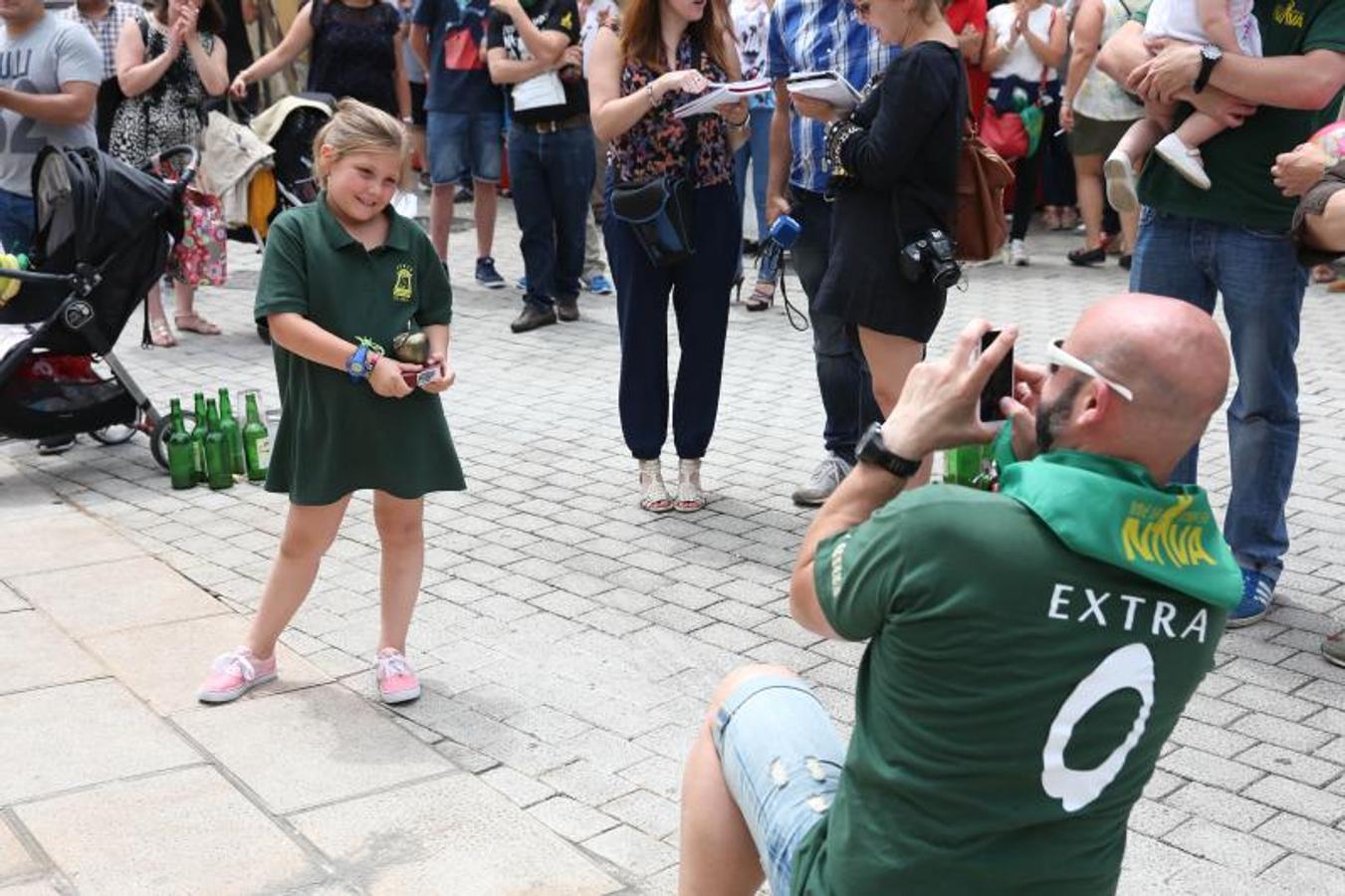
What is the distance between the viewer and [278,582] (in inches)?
182

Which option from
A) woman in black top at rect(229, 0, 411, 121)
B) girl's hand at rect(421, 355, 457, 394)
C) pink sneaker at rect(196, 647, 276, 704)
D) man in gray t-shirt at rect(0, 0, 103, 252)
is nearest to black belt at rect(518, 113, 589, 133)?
woman in black top at rect(229, 0, 411, 121)

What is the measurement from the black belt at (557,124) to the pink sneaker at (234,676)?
17.6ft

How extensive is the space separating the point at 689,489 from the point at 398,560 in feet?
6.41

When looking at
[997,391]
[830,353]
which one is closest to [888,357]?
[830,353]

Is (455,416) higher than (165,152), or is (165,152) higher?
(165,152)

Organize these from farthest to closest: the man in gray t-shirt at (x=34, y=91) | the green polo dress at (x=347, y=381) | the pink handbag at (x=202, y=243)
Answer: the pink handbag at (x=202, y=243) < the man in gray t-shirt at (x=34, y=91) < the green polo dress at (x=347, y=381)

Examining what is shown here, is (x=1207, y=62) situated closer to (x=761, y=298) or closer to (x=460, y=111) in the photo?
(x=761, y=298)

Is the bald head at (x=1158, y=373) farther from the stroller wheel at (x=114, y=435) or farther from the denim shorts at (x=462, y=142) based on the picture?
the denim shorts at (x=462, y=142)

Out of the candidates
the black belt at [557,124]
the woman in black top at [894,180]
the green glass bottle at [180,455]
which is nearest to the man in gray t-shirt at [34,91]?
the green glass bottle at [180,455]

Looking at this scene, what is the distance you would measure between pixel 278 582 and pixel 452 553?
4.39 ft

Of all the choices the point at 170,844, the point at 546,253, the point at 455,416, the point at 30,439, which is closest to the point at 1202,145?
the point at 170,844

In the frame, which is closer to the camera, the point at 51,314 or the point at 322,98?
the point at 51,314

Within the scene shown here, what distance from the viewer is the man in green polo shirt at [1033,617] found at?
2270 mm

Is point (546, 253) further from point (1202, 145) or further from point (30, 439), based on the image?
point (1202, 145)
